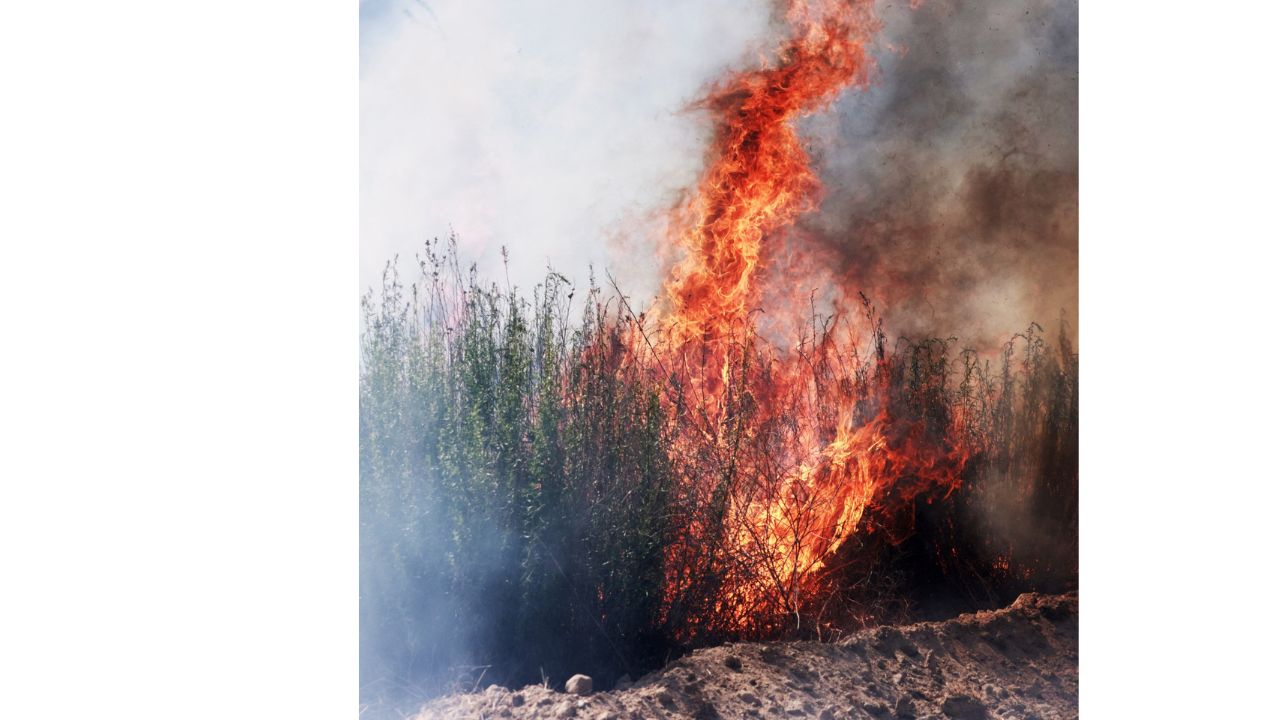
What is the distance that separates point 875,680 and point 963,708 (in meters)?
0.31

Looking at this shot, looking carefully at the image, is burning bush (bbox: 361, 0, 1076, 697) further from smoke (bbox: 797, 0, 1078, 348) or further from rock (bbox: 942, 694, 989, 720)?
rock (bbox: 942, 694, 989, 720)

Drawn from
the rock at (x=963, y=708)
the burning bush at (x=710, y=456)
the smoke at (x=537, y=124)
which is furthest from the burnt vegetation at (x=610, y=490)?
the rock at (x=963, y=708)

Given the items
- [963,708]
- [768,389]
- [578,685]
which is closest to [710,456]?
[768,389]

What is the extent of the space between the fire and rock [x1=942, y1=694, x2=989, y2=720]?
0.58 m

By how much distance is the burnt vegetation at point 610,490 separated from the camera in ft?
10.6

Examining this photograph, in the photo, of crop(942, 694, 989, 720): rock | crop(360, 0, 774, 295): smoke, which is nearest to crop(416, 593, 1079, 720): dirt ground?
crop(942, 694, 989, 720): rock

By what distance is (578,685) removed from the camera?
10.6ft

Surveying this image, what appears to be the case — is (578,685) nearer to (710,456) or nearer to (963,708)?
(710,456)

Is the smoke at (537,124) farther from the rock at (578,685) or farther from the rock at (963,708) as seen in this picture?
the rock at (963,708)
